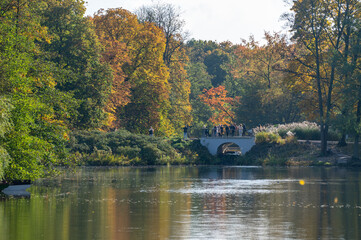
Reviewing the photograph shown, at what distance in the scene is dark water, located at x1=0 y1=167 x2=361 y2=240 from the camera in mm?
19812

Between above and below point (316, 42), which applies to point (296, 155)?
below

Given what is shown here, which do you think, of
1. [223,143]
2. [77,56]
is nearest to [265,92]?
[223,143]

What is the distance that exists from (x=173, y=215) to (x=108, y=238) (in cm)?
616

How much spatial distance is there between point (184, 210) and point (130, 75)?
50809mm

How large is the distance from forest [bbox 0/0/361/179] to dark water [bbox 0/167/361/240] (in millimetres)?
3012

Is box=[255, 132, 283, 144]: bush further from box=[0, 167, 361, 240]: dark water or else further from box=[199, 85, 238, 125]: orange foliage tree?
box=[199, 85, 238, 125]: orange foliage tree

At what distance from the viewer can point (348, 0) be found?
63781 millimetres

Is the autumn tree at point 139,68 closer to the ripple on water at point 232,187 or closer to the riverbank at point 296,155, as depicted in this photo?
the riverbank at point 296,155

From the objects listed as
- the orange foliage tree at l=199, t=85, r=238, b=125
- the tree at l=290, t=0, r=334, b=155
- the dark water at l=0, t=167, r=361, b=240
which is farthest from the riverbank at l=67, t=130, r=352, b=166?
the orange foliage tree at l=199, t=85, r=238, b=125

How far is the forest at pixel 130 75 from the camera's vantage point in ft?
110

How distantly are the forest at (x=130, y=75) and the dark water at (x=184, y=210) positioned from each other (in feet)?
9.88

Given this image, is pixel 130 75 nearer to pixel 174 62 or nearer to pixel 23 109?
pixel 174 62

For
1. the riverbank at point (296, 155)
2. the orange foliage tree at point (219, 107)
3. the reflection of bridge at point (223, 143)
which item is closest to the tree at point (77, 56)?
the riverbank at point (296, 155)

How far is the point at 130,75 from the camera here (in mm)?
75875
